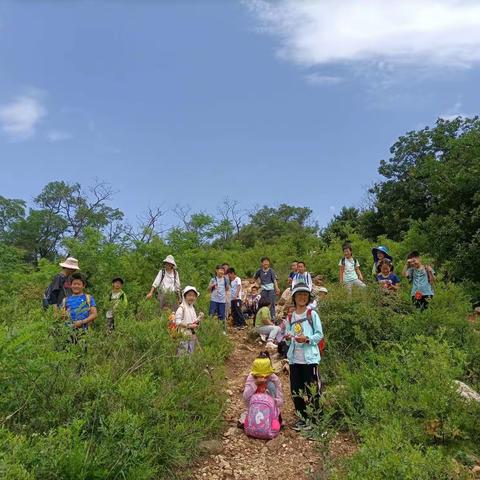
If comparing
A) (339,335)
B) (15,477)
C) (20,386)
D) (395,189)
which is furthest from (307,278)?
(395,189)

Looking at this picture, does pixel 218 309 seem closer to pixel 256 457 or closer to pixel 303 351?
pixel 303 351

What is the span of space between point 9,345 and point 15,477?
42.0 inches

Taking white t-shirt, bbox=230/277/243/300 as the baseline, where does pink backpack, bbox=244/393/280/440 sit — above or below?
below

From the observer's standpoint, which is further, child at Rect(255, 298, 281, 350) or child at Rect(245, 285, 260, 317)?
child at Rect(245, 285, 260, 317)

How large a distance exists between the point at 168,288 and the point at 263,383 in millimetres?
3315

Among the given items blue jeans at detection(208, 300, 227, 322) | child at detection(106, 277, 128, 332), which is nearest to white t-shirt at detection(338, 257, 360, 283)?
blue jeans at detection(208, 300, 227, 322)

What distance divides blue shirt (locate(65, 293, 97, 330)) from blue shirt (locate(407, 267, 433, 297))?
4.84 m

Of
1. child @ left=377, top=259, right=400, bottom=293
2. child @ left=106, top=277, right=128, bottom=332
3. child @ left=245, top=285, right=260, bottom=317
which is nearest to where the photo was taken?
child @ left=106, top=277, right=128, bottom=332

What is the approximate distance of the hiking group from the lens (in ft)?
17.3

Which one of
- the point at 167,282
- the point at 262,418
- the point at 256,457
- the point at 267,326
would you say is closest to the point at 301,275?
the point at 267,326

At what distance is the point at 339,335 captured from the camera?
22.5 ft

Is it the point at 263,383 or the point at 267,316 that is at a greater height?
the point at 267,316

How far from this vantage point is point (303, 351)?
210 inches

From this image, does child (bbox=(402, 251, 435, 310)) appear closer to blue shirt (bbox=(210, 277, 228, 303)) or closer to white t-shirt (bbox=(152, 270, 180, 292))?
blue shirt (bbox=(210, 277, 228, 303))
